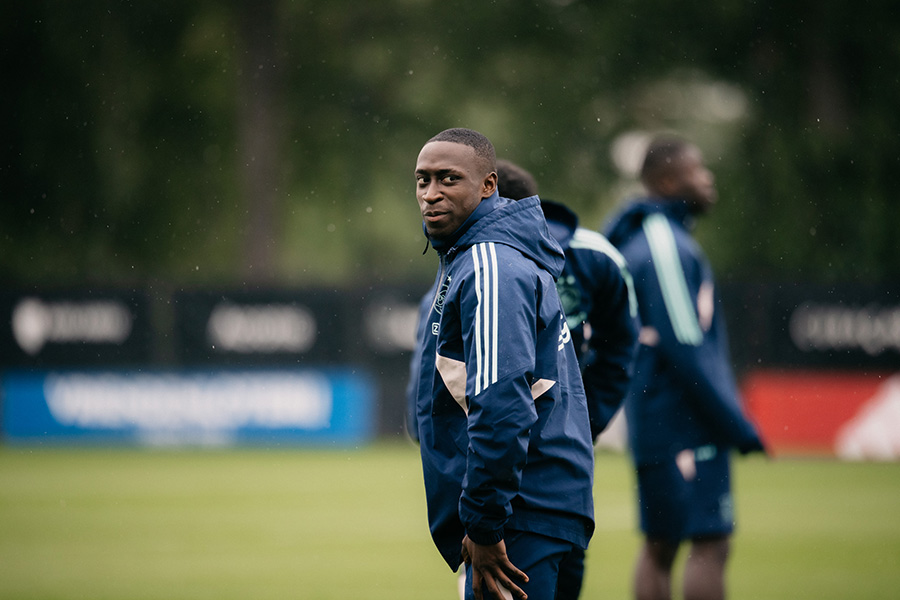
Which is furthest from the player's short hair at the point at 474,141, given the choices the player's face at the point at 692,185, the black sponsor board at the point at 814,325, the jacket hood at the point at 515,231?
the black sponsor board at the point at 814,325

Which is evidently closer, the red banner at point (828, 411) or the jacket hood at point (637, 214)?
the jacket hood at point (637, 214)

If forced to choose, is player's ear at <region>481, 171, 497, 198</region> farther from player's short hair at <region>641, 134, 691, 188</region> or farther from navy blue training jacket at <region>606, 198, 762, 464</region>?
player's short hair at <region>641, 134, 691, 188</region>

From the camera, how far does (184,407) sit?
16.6 metres

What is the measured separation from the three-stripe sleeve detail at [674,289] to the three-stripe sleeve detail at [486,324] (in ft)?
7.04

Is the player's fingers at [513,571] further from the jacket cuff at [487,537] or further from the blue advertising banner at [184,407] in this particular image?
the blue advertising banner at [184,407]

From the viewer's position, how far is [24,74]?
25516 mm

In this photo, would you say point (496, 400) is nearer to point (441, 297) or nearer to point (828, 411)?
point (441, 297)

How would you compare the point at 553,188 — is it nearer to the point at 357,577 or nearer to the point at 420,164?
the point at 357,577

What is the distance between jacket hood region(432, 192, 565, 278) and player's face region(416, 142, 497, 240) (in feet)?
0.14

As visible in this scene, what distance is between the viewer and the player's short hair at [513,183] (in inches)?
185

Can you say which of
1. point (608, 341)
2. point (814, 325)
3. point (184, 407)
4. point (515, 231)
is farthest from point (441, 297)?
point (184, 407)

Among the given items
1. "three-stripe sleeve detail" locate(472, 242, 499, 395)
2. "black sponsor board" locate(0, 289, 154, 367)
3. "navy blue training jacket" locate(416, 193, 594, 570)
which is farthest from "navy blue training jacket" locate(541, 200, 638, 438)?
"black sponsor board" locate(0, 289, 154, 367)

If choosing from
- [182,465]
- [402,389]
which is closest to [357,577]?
[182,465]

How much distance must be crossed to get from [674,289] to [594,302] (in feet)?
2.43
